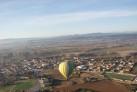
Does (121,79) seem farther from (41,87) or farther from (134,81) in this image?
(41,87)

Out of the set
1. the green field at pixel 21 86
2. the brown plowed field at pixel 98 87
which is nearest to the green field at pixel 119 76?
the brown plowed field at pixel 98 87

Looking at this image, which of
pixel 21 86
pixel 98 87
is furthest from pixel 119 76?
pixel 21 86

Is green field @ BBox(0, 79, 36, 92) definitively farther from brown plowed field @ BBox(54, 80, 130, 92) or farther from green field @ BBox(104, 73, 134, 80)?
green field @ BBox(104, 73, 134, 80)

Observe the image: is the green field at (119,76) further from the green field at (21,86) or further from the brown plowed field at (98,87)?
the green field at (21,86)

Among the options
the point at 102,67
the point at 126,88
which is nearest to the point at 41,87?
the point at 126,88

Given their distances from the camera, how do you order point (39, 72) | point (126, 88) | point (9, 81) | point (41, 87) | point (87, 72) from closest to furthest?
point (126, 88), point (41, 87), point (9, 81), point (87, 72), point (39, 72)

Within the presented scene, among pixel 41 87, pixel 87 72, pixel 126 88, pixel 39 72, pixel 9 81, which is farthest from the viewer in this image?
pixel 39 72

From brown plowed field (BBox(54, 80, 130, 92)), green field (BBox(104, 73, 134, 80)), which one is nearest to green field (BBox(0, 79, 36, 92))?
brown plowed field (BBox(54, 80, 130, 92))

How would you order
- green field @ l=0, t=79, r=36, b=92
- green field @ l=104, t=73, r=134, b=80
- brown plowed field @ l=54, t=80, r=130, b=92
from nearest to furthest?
brown plowed field @ l=54, t=80, r=130, b=92
green field @ l=0, t=79, r=36, b=92
green field @ l=104, t=73, r=134, b=80

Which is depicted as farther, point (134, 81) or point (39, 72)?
point (39, 72)

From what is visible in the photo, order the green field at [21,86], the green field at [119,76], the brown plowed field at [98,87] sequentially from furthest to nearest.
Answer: the green field at [119,76] → the green field at [21,86] → the brown plowed field at [98,87]

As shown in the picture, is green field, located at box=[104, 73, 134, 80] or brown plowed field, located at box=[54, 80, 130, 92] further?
green field, located at box=[104, 73, 134, 80]
